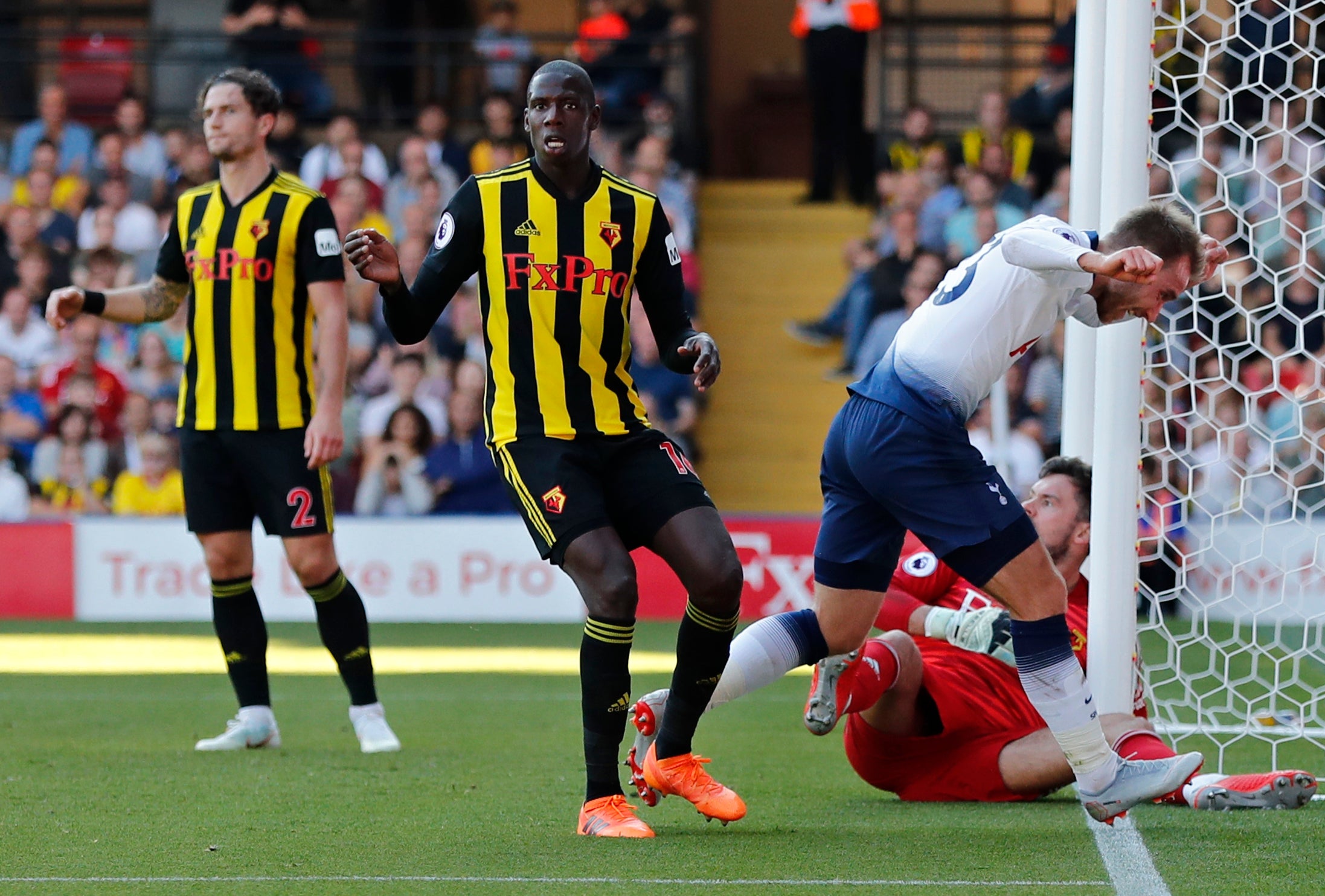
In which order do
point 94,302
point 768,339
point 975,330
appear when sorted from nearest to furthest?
point 975,330 → point 94,302 → point 768,339

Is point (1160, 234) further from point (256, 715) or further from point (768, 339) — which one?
point (768, 339)

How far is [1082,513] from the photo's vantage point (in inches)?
221

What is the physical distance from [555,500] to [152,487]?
8.74m

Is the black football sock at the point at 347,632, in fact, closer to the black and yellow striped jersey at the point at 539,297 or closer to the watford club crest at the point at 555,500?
the black and yellow striped jersey at the point at 539,297

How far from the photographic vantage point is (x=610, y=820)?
15.1 ft

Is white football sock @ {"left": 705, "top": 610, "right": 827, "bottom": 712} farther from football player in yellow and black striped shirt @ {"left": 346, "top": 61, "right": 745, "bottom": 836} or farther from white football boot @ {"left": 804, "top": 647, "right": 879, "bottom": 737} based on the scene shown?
football player in yellow and black striped shirt @ {"left": 346, "top": 61, "right": 745, "bottom": 836}

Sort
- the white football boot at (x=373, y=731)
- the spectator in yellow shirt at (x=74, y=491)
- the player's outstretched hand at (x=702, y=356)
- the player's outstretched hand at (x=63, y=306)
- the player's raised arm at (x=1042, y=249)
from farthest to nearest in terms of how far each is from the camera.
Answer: the spectator in yellow shirt at (x=74, y=491) → the white football boot at (x=373, y=731) → the player's outstretched hand at (x=63, y=306) → the player's outstretched hand at (x=702, y=356) → the player's raised arm at (x=1042, y=249)

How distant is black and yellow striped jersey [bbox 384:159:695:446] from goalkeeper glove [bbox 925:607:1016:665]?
1.23 meters

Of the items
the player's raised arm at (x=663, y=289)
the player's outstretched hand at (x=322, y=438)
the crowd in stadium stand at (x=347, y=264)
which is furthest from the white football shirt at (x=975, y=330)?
the crowd in stadium stand at (x=347, y=264)

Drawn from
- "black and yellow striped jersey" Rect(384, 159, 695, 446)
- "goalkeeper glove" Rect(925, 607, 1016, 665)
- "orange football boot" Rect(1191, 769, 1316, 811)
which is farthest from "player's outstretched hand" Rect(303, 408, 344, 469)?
"orange football boot" Rect(1191, 769, 1316, 811)

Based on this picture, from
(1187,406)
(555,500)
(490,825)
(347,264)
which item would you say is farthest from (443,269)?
(347,264)

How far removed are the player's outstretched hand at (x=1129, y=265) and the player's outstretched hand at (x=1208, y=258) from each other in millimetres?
402

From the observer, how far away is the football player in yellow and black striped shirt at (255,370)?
621 centimetres

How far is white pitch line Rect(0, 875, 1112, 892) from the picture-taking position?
3.97 metres
